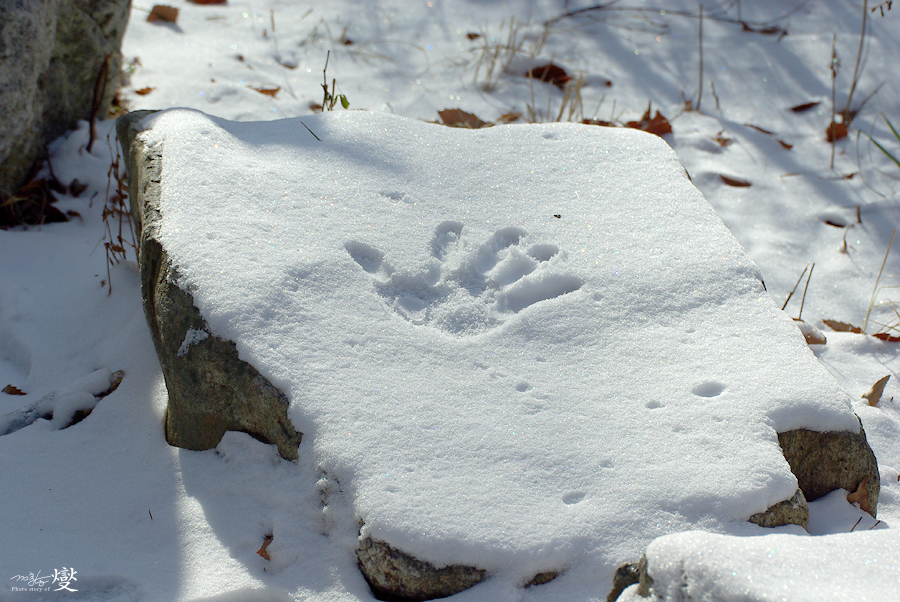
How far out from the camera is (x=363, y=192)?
1747mm

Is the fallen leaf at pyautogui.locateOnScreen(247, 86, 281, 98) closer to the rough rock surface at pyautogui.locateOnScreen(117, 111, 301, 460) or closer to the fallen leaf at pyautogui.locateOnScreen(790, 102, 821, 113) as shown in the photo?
the rough rock surface at pyautogui.locateOnScreen(117, 111, 301, 460)

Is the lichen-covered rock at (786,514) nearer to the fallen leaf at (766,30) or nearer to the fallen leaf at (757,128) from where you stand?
the fallen leaf at (757,128)

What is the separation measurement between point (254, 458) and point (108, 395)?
0.54 meters

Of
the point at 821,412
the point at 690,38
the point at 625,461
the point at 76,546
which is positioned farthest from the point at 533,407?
the point at 690,38

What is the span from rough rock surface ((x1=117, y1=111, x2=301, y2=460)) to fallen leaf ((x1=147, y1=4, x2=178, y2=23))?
2.46 metres

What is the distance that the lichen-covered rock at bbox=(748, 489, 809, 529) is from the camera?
3.92ft

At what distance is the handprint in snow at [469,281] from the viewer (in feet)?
5.06

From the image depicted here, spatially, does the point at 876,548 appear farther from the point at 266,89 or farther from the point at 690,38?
the point at 690,38

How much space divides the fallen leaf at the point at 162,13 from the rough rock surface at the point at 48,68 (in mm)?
985

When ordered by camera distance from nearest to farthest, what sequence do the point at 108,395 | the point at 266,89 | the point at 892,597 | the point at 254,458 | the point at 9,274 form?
the point at 892,597 < the point at 254,458 < the point at 108,395 < the point at 9,274 < the point at 266,89

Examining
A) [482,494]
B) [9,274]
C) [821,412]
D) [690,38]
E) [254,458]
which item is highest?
[690,38]

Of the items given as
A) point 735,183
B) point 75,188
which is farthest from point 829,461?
point 75,188

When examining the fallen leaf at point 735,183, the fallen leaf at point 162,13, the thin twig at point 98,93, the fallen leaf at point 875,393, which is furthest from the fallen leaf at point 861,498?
the fallen leaf at point 162,13

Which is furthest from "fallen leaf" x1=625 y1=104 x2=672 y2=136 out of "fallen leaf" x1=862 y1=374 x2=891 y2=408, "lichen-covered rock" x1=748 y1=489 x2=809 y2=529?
"lichen-covered rock" x1=748 y1=489 x2=809 y2=529
